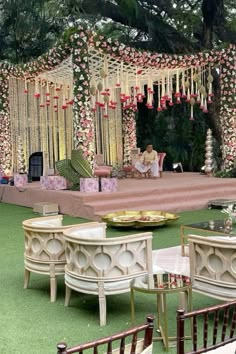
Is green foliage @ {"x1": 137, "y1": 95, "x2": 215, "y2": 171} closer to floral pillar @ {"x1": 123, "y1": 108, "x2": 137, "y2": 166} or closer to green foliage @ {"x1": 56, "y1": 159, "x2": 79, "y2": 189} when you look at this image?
floral pillar @ {"x1": 123, "y1": 108, "x2": 137, "y2": 166}

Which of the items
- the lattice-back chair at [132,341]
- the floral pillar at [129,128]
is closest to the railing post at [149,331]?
the lattice-back chair at [132,341]

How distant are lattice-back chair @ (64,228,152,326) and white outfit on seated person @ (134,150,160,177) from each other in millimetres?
8507

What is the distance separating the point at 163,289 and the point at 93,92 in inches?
270

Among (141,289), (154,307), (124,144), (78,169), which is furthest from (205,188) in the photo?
(141,289)

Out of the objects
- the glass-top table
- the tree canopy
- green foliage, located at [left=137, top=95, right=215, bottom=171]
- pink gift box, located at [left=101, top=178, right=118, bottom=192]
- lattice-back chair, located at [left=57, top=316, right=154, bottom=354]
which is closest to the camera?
lattice-back chair, located at [left=57, top=316, right=154, bottom=354]

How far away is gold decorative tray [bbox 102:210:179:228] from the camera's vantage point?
24.3ft

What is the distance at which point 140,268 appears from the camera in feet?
13.2

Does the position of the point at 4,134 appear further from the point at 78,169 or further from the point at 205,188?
the point at 205,188

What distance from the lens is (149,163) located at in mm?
12555

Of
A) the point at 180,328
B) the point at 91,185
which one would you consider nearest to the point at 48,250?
the point at 180,328

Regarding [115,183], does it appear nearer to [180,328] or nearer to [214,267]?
[214,267]

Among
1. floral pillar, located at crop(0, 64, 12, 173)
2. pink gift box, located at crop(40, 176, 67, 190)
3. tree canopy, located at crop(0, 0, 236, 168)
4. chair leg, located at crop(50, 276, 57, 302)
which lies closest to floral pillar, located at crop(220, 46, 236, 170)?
tree canopy, located at crop(0, 0, 236, 168)

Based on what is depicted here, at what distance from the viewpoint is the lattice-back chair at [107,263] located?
12.8 ft

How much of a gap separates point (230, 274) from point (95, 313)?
1.16 metres
